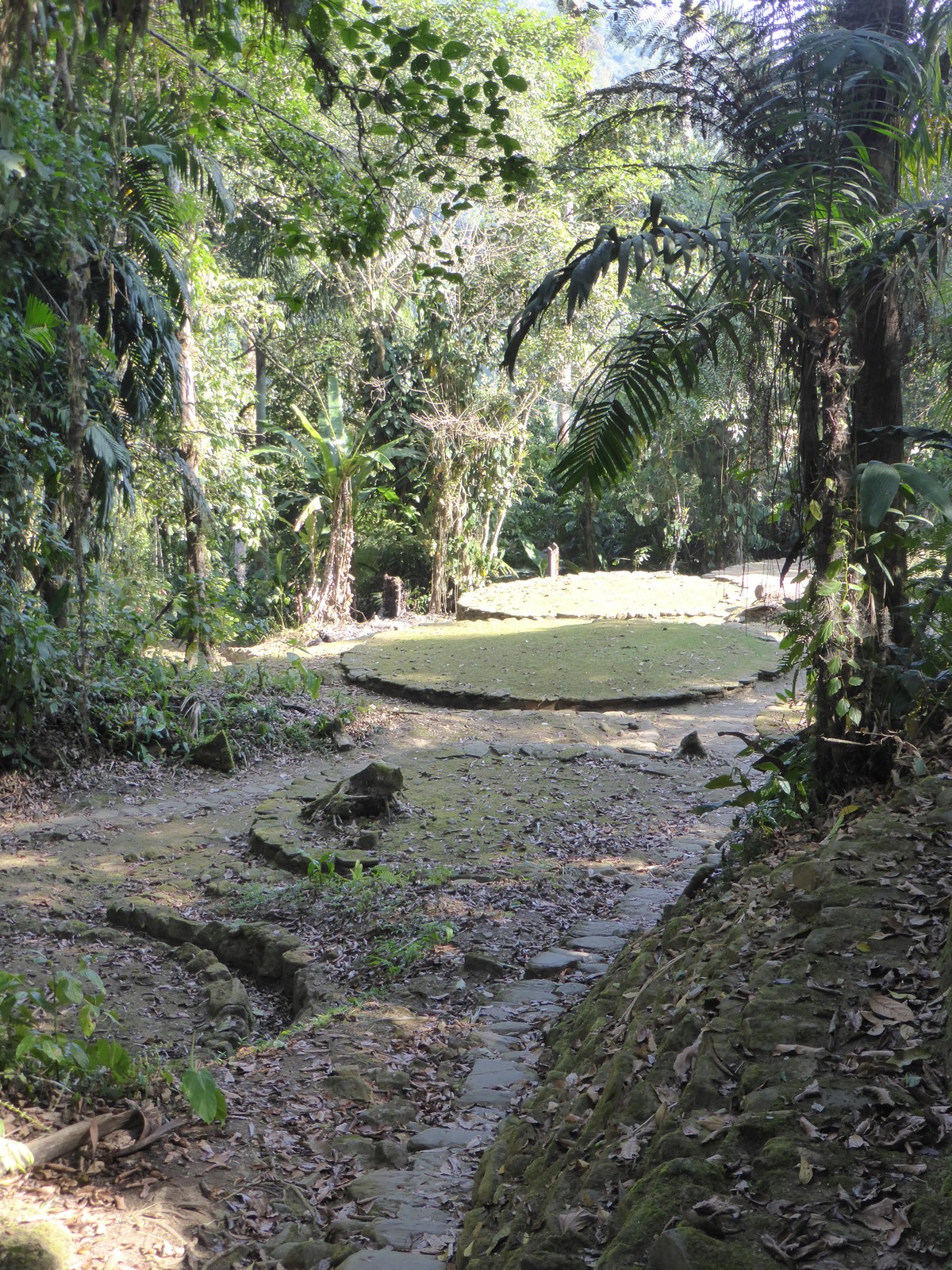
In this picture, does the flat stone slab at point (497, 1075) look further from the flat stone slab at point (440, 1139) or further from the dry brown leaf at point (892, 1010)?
the dry brown leaf at point (892, 1010)

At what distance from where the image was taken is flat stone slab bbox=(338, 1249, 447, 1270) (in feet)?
7.22

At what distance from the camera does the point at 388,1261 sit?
223 cm

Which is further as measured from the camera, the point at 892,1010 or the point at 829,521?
the point at 829,521

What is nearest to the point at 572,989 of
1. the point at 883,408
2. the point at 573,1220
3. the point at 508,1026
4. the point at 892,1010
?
the point at 508,1026

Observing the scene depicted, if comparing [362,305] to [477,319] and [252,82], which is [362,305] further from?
[252,82]

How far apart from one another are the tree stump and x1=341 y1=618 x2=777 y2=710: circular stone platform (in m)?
2.47

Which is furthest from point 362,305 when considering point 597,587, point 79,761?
point 79,761

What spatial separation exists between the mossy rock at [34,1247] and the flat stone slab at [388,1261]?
2.00ft

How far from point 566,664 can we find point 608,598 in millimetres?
3810

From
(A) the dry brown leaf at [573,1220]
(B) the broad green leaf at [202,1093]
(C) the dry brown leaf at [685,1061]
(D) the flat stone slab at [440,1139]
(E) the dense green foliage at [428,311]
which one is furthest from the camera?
(E) the dense green foliage at [428,311]

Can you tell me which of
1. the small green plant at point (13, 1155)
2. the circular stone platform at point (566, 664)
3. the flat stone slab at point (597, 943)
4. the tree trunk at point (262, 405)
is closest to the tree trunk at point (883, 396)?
the flat stone slab at point (597, 943)

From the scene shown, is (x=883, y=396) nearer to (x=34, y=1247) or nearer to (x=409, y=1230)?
(x=409, y=1230)

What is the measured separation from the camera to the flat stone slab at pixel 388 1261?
2201 millimetres

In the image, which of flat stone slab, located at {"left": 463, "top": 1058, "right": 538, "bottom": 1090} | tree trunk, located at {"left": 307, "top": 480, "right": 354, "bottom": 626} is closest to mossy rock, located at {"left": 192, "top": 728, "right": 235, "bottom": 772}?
flat stone slab, located at {"left": 463, "top": 1058, "right": 538, "bottom": 1090}
